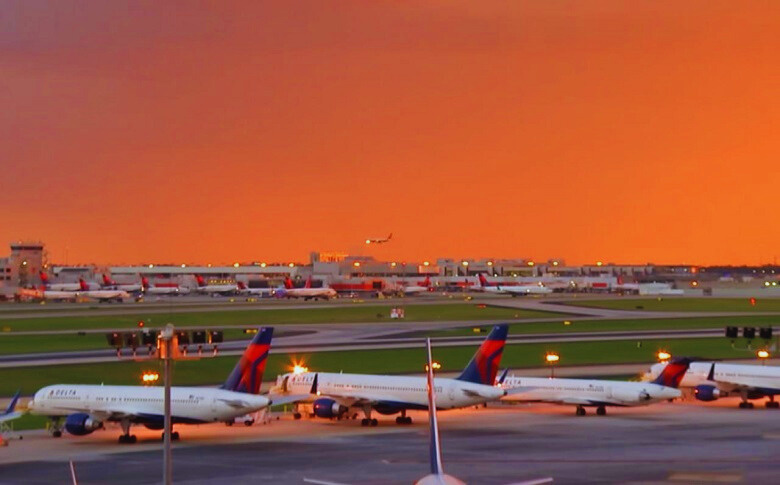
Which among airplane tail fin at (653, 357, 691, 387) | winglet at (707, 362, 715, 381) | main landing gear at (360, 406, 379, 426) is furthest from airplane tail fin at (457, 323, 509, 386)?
winglet at (707, 362, 715, 381)

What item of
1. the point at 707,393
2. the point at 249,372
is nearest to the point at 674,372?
the point at 707,393

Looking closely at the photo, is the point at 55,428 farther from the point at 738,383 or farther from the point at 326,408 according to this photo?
the point at 738,383

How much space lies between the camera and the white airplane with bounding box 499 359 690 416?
89875 millimetres

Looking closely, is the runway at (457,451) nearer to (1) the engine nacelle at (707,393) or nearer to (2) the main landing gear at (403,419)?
(2) the main landing gear at (403,419)

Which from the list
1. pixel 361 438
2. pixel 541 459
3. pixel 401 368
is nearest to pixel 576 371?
pixel 401 368

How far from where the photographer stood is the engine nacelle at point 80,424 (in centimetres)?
7800

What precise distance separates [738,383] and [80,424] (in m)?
45.7

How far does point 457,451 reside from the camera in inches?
2825

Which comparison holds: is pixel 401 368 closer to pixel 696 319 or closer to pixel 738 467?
pixel 738 467

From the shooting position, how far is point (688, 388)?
10100 centimetres

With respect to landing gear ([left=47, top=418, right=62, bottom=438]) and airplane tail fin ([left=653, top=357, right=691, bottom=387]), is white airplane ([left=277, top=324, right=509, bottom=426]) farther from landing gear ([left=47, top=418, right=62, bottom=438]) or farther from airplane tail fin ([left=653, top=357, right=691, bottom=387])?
landing gear ([left=47, top=418, right=62, bottom=438])

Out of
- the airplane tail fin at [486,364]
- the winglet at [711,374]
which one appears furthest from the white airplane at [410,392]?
the winglet at [711,374]

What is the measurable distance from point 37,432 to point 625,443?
113ft

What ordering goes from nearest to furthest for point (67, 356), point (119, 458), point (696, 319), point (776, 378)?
point (119, 458), point (776, 378), point (67, 356), point (696, 319)
